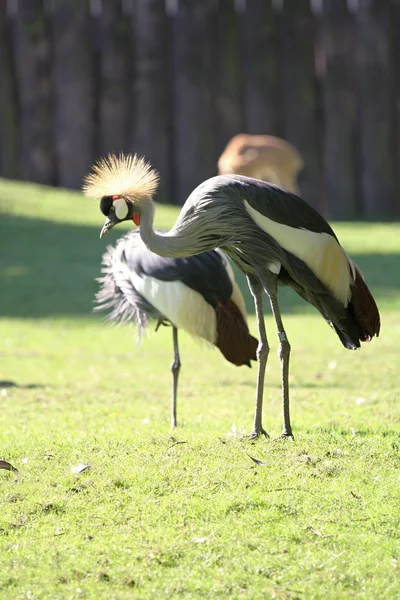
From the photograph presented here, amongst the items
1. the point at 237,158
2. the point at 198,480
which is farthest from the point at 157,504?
the point at 237,158

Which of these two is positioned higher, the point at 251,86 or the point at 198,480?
the point at 251,86

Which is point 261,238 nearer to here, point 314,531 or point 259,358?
point 259,358

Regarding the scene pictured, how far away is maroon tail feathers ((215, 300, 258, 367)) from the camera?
7715mm

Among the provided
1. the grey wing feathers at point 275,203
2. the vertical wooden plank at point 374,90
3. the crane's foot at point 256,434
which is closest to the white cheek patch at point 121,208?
the grey wing feathers at point 275,203

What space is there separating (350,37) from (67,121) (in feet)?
15.9

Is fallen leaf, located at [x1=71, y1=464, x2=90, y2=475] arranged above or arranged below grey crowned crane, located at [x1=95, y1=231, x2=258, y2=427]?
below

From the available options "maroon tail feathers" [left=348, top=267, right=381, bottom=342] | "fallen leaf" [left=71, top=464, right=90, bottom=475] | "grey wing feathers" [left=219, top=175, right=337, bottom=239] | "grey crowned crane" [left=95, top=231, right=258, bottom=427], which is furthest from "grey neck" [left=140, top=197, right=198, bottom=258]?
"grey crowned crane" [left=95, top=231, right=258, bottom=427]

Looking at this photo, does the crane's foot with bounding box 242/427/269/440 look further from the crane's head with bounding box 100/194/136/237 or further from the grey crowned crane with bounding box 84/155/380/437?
the crane's head with bounding box 100/194/136/237

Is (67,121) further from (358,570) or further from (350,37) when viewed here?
(358,570)

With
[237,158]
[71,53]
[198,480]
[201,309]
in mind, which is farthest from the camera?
[71,53]

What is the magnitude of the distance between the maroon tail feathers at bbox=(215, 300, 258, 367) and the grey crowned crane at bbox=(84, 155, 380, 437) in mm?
1116

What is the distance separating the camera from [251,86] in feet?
61.8

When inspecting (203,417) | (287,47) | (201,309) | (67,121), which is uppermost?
(287,47)

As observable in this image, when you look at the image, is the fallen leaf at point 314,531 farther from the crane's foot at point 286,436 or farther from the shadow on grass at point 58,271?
the shadow on grass at point 58,271
